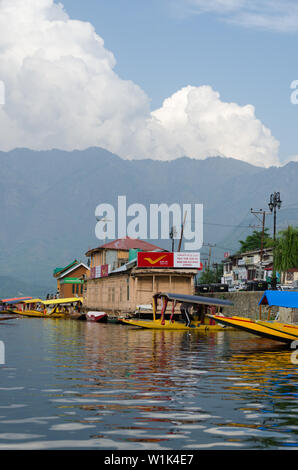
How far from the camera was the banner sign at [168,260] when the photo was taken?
7312 centimetres

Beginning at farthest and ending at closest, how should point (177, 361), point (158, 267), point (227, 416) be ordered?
point (158, 267) → point (177, 361) → point (227, 416)

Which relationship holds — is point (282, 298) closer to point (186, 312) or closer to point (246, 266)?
point (186, 312)

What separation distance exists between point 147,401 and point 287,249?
2332 inches

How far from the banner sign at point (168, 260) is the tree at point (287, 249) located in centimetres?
916

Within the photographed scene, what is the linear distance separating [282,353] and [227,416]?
1826 cm

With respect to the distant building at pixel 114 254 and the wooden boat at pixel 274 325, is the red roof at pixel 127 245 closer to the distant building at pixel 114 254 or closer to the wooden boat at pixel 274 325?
the distant building at pixel 114 254

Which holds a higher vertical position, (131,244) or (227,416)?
(131,244)

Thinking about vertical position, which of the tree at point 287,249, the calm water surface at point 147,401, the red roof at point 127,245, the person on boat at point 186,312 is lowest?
the calm water surface at point 147,401

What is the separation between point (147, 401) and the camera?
1692 centimetres

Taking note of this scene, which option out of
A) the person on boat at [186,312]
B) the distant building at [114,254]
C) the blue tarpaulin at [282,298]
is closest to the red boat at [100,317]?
the distant building at [114,254]

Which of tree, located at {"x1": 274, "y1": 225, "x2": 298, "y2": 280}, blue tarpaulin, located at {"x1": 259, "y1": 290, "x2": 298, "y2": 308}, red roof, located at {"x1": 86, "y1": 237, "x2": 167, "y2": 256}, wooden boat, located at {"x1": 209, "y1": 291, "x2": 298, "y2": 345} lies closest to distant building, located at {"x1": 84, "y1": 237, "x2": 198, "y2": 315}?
red roof, located at {"x1": 86, "y1": 237, "x2": 167, "y2": 256}

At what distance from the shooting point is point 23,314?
97125mm
